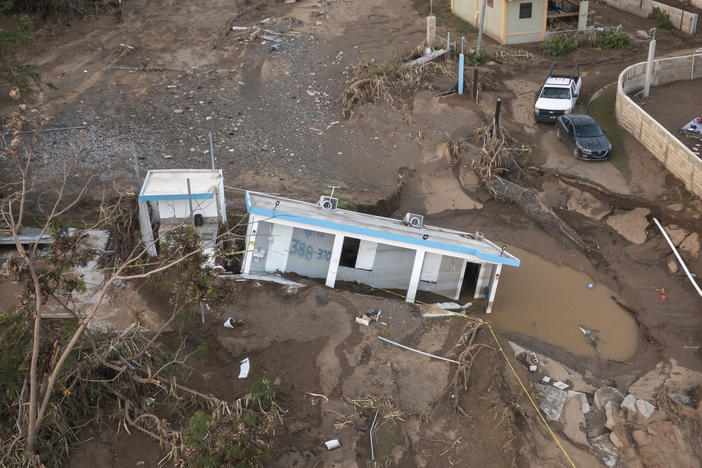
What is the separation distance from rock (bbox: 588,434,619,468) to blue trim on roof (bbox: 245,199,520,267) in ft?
13.4

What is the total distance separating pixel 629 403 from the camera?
1341cm

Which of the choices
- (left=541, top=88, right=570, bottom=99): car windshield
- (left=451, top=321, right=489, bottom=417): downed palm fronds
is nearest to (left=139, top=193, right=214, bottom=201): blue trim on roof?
(left=451, top=321, right=489, bottom=417): downed palm fronds

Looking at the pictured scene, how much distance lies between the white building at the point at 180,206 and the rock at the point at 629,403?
9.29 m

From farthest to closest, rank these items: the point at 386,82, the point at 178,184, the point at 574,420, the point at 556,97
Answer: the point at 386,82, the point at 556,97, the point at 178,184, the point at 574,420

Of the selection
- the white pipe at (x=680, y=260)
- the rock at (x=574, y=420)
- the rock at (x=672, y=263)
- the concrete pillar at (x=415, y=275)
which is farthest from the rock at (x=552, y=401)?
the rock at (x=672, y=263)

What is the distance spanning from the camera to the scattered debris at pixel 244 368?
13.1 meters

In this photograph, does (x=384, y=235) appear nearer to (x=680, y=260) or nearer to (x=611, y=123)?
(x=680, y=260)

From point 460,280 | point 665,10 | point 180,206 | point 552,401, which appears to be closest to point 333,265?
point 460,280

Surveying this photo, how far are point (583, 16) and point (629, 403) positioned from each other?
20.6 meters

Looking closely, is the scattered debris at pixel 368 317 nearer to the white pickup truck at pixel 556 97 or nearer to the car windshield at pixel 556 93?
the white pickup truck at pixel 556 97

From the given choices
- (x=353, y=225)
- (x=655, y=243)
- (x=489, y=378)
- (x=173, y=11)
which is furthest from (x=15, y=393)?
(x=173, y=11)

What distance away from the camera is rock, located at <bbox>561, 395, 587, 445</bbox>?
1269cm

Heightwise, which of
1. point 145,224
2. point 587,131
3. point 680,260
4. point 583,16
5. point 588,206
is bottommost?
point 680,260

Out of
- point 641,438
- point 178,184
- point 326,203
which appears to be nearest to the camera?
point 641,438
